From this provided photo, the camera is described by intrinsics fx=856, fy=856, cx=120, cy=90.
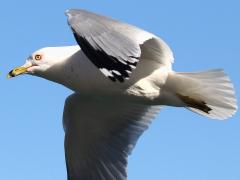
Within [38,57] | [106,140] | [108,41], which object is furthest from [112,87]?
[106,140]

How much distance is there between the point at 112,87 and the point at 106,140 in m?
1.71

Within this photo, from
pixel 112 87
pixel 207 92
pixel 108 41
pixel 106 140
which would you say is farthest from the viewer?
pixel 106 140

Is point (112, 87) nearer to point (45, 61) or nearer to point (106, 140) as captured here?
point (45, 61)

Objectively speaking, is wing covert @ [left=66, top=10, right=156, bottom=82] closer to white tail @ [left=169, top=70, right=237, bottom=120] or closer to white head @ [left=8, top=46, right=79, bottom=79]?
white head @ [left=8, top=46, right=79, bottom=79]

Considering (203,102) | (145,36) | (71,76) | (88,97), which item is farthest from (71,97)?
(145,36)

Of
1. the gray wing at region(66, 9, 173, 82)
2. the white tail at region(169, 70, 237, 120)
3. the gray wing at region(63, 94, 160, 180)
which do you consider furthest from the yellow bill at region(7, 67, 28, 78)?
the white tail at region(169, 70, 237, 120)

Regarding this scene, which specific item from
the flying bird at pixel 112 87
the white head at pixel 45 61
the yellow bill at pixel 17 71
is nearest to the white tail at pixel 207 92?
the flying bird at pixel 112 87

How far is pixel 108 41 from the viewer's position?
702cm

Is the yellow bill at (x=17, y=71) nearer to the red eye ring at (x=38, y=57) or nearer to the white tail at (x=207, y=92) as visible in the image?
the red eye ring at (x=38, y=57)

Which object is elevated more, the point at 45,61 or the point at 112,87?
the point at 45,61

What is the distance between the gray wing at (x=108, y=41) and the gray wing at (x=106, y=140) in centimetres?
228

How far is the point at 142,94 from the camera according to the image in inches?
327

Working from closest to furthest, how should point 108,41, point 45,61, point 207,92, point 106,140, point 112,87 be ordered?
point 108,41 → point 112,87 → point 45,61 → point 207,92 → point 106,140

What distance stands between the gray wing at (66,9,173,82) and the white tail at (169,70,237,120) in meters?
1.08
